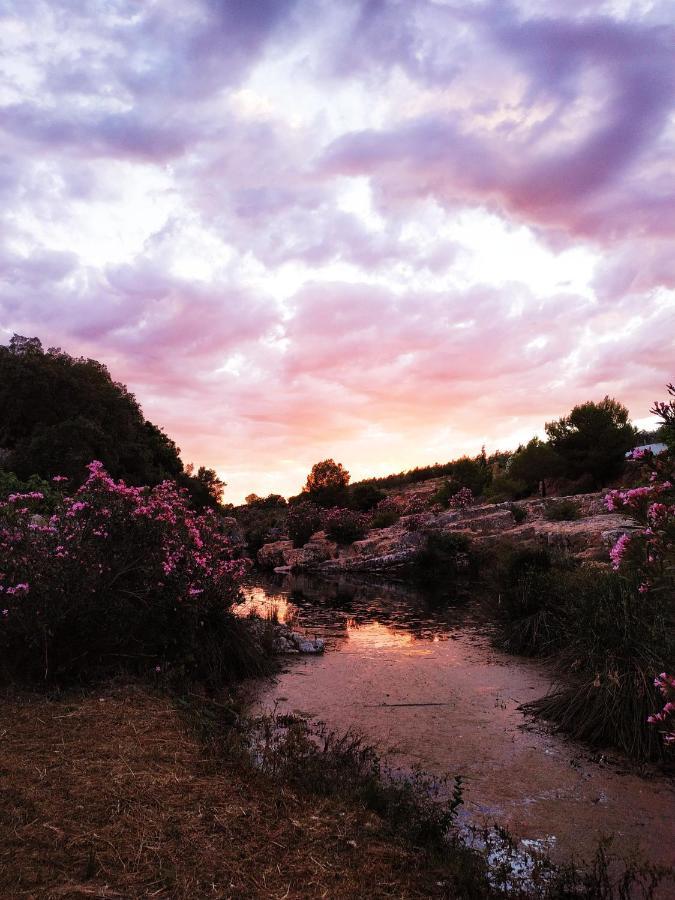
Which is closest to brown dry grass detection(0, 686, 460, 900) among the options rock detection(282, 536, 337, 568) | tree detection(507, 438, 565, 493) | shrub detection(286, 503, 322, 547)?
rock detection(282, 536, 337, 568)

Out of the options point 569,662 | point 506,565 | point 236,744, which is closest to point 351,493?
point 506,565

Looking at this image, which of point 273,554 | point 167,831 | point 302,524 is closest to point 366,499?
point 302,524

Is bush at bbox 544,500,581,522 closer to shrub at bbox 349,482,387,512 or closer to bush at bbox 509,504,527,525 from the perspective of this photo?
bush at bbox 509,504,527,525

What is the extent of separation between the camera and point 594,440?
36.3 m

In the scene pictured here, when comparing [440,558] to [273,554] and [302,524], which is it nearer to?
[273,554]

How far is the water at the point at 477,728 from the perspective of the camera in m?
4.92

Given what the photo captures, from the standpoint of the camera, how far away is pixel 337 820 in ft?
14.5

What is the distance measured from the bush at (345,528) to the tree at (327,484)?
41.9ft

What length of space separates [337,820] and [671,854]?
247cm

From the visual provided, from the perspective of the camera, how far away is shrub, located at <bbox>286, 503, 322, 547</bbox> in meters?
34.4

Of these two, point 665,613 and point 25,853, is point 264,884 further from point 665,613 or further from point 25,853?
point 665,613

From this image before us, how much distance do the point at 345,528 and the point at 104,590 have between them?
25100mm

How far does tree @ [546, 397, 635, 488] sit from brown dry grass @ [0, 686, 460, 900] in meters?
34.4

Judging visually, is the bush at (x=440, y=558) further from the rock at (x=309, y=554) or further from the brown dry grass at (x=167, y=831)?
the brown dry grass at (x=167, y=831)
